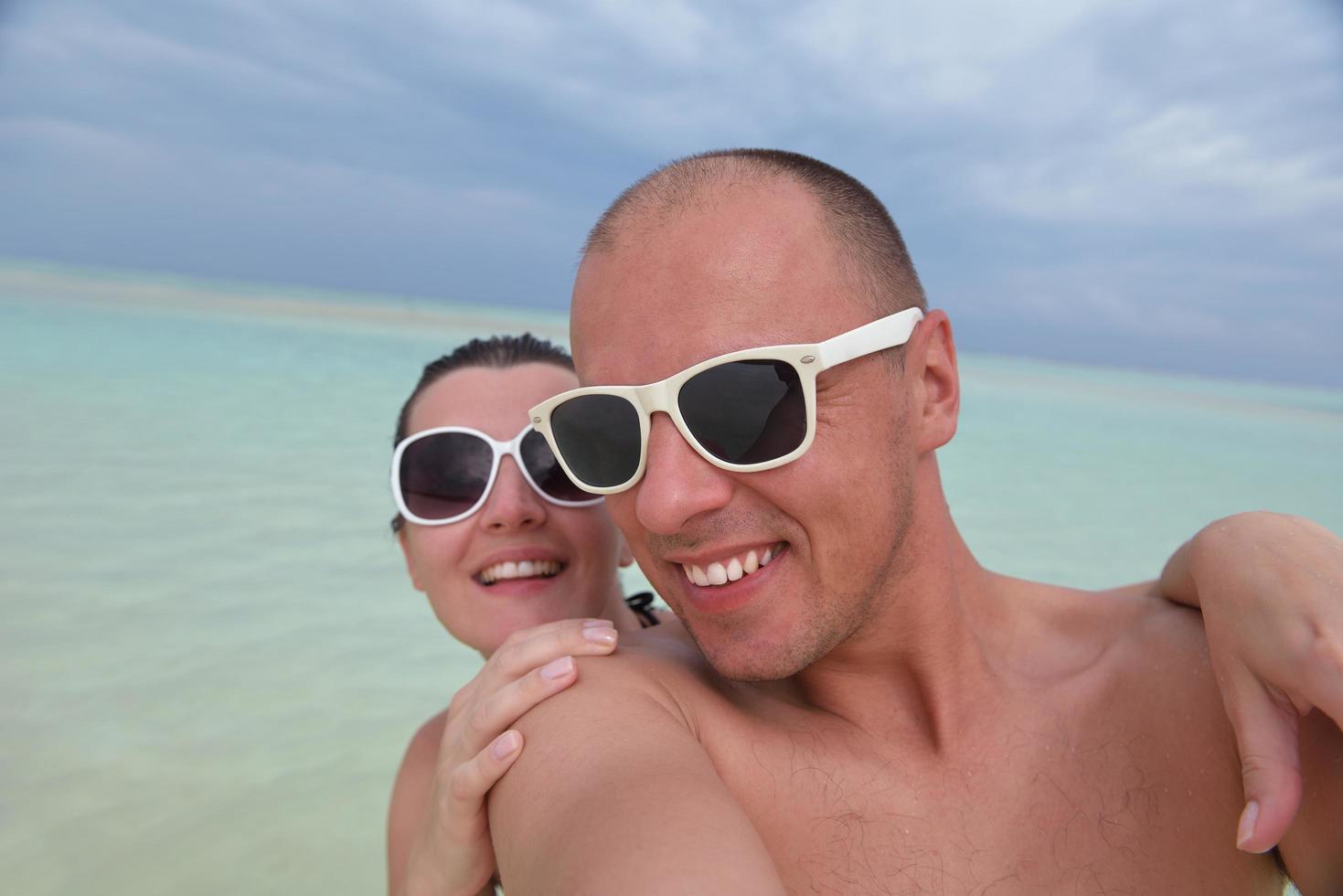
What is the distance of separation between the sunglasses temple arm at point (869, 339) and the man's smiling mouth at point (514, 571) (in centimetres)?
122

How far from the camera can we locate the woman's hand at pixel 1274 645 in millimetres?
1424

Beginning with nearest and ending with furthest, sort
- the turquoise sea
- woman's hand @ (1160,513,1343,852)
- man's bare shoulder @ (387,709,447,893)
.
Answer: woman's hand @ (1160,513,1343,852), man's bare shoulder @ (387,709,447,893), the turquoise sea


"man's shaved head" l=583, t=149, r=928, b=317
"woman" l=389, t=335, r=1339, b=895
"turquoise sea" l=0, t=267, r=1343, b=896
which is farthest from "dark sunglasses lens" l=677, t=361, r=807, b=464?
"turquoise sea" l=0, t=267, r=1343, b=896

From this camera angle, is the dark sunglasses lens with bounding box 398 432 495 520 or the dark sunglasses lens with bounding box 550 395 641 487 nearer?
the dark sunglasses lens with bounding box 550 395 641 487

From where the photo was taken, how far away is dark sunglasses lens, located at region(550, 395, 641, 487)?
1775 mm

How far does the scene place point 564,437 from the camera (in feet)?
6.36

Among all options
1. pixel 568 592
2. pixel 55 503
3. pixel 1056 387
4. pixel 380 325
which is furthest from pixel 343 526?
pixel 1056 387

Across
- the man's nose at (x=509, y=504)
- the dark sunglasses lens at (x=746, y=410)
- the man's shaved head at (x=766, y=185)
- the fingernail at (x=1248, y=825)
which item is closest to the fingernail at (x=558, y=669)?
the dark sunglasses lens at (x=746, y=410)

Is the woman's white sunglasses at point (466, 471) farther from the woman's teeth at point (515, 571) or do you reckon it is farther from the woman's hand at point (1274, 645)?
the woman's hand at point (1274, 645)

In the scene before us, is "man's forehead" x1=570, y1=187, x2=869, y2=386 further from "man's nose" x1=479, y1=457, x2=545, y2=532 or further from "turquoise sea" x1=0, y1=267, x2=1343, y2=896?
"turquoise sea" x1=0, y1=267, x2=1343, y2=896

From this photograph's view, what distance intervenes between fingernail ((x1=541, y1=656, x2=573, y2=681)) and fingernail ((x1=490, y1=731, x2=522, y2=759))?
0.38ft

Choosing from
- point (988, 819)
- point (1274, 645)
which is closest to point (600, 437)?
point (988, 819)

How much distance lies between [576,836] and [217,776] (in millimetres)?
3447

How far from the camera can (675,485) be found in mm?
1718
